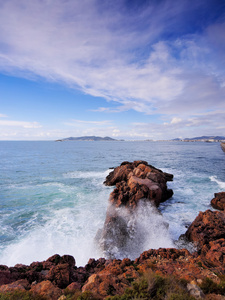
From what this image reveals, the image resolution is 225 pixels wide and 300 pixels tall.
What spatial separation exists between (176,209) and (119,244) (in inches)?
375

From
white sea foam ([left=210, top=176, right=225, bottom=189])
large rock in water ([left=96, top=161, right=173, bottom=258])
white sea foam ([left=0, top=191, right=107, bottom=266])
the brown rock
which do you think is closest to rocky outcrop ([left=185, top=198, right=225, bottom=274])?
large rock in water ([left=96, top=161, right=173, bottom=258])

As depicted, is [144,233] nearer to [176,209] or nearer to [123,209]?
[123,209]

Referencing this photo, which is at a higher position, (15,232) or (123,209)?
(123,209)

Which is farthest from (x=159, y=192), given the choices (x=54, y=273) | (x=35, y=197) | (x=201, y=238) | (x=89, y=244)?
(x=35, y=197)

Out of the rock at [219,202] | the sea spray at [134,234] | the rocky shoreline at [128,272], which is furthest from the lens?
the rock at [219,202]

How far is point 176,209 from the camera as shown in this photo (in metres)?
18.6

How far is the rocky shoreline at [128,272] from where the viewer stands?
5270mm

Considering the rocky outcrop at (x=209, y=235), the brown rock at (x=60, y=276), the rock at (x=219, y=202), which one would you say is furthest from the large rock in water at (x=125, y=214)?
the rock at (x=219, y=202)

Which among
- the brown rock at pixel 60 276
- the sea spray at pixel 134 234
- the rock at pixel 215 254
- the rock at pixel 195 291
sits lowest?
the sea spray at pixel 134 234

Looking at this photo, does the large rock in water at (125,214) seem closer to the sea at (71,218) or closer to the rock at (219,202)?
the sea at (71,218)

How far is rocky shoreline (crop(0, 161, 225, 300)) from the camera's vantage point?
527 cm

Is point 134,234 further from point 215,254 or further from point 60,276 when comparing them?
point 60,276

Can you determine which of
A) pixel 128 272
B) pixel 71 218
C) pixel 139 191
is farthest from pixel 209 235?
pixel 71 218

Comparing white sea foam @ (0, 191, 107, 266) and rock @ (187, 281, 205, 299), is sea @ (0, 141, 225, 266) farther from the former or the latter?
rock @ (187, 281, 205, 299)
